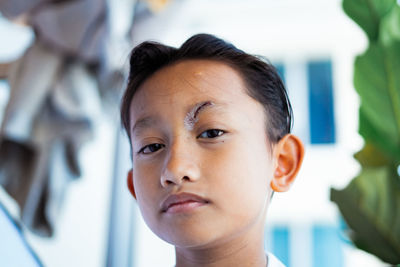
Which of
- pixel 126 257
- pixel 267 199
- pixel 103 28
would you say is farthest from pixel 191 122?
pixel 126 257

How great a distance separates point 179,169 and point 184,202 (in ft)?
0.13

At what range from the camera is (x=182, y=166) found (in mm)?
575

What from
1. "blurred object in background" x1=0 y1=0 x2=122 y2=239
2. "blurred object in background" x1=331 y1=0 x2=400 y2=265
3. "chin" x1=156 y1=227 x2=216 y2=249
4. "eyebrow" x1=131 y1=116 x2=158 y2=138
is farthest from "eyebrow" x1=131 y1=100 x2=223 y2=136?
"blurred object in background" x1=0 y1=0 x2=122 y2=239

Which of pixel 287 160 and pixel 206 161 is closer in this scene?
pixel 206 161

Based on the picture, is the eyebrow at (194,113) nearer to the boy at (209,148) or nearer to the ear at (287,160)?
the boy at (209,148)

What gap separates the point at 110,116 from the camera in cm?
136

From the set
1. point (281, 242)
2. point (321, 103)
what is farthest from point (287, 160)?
point (281, 242)

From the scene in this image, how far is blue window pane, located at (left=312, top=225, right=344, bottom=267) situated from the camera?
9.41 feet

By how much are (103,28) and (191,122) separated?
0.69 meters

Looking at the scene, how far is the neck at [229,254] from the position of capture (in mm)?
646

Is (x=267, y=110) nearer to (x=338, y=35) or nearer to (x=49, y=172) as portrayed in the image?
(x=49, y=172)

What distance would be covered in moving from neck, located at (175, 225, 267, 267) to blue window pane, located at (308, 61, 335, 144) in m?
2.14

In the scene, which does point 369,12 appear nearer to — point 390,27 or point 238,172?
point 390,27

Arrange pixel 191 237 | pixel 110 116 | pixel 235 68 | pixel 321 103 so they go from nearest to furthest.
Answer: pixel 191 237
pixel 235 68
pixel 110 116
pixel 321 103
